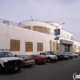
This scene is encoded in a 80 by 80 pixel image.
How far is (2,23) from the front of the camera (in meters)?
24.5

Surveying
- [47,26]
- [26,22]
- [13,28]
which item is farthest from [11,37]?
[47,26]

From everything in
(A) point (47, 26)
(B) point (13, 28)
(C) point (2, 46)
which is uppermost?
(A) point (47, 26)

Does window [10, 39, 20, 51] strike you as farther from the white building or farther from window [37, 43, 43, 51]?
window [37, 43, 43, 51]

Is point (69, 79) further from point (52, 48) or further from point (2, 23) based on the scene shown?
point (52, 48)

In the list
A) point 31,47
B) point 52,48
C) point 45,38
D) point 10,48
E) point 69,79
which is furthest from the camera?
point 52,48

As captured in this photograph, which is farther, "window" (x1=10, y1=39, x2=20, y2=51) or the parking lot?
"window" (x1=10, y1=39, x2=20, y2=51)

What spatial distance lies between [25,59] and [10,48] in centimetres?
1054

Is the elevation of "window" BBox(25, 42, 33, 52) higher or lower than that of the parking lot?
higher

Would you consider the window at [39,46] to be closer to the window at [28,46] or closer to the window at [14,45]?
the window at [28,46]

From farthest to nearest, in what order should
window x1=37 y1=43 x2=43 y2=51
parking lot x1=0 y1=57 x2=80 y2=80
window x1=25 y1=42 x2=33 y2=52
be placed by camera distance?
window x1=37 y1=43 x2=43 y2=51 → window x1=25 y1=42 x2=33 y2=52 → parking lot x1=0 y1=57 x2=80 y2=80

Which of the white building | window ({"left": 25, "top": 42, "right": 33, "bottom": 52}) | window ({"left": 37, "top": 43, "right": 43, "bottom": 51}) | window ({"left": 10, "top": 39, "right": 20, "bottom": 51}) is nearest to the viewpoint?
the white building

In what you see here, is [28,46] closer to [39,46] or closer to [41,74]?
[39,46]

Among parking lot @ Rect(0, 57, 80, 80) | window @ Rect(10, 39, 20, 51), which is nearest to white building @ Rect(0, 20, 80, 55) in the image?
window @ Rect(10, 39, 20, 51)

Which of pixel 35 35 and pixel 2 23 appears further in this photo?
pixel 35 35
